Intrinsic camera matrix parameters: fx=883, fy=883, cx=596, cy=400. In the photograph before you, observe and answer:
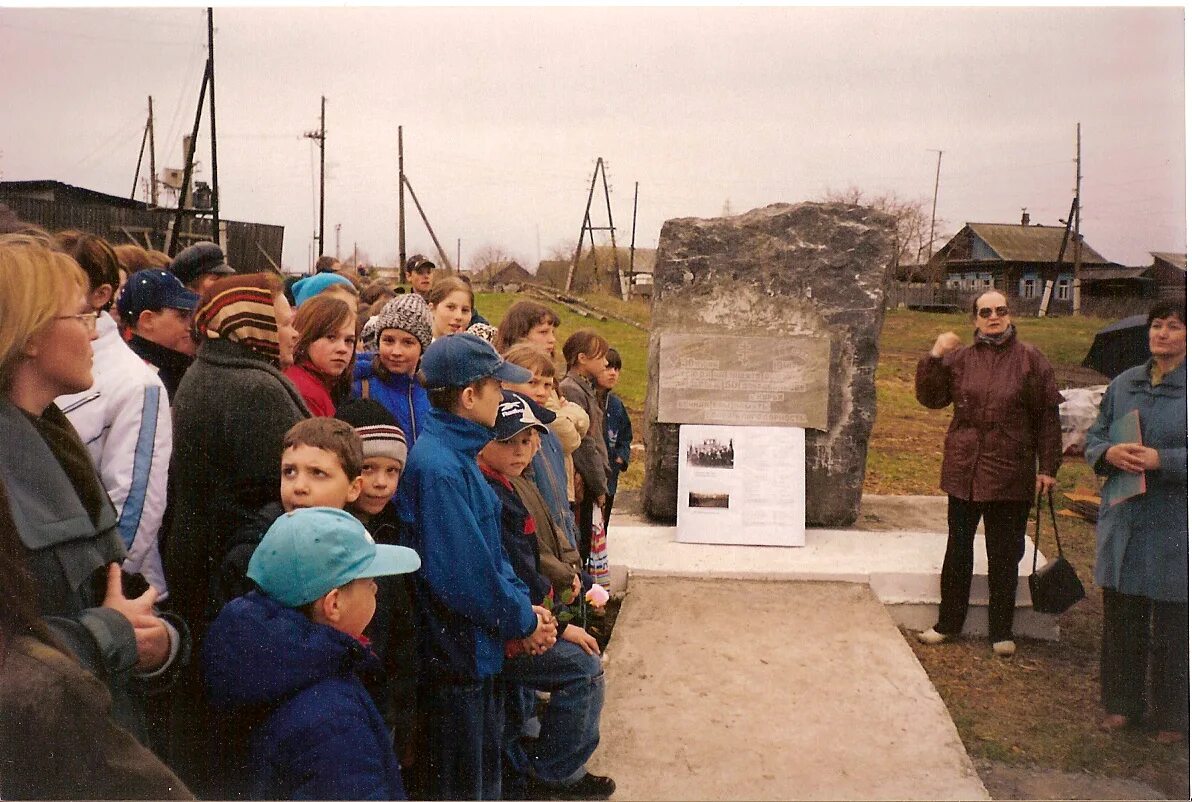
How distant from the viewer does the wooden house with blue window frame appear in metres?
4.19

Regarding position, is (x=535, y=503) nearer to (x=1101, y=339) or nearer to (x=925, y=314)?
(x=1101, y=339)

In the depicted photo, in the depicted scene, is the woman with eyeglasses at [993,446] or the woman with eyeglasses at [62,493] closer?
the woman with eyeglasses at [62,493]

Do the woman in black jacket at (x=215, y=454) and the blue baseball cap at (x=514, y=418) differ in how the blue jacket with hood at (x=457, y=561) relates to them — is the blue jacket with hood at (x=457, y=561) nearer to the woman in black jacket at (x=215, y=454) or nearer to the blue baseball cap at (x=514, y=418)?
the blue baseball cap at (x=514, y=418)

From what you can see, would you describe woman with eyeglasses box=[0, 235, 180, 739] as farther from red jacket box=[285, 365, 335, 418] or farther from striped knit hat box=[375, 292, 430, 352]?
striped knit hat box=[375, 292, 430, 352]

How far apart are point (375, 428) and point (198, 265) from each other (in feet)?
4.85

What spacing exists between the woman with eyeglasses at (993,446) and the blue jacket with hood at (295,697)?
3.28 m

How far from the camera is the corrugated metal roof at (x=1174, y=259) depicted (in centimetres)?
301

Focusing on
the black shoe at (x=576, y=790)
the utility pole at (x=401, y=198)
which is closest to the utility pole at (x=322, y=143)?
the utility pole at (x=401, y=198)

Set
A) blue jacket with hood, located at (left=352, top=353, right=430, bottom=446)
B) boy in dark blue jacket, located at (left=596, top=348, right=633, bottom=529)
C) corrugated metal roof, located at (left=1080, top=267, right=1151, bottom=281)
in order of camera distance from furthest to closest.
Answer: boy in dark blue jacket, located at (left=596, top=348, right=633, bottom=529)
corrugated metal roof, located at (left=1080, top=267, right=1151, bottom=281)
blue jacket with hood, located at (left=352, top=353, right=430, bottom=446)

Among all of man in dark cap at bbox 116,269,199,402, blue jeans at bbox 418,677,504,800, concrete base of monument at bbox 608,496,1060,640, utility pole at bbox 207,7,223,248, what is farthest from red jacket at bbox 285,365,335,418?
concrete base of monument at bbox 608,496,1060,640

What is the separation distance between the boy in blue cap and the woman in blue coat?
2.32 m

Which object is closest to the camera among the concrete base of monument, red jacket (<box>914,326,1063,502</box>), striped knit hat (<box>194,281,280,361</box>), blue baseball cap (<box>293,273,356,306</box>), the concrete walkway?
striped knit hat (<box>194,281,280,361</box>)

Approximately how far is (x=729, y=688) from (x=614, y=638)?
2.13 feet

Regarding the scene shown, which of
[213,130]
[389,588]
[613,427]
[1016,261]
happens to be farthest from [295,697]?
[1016,261]
